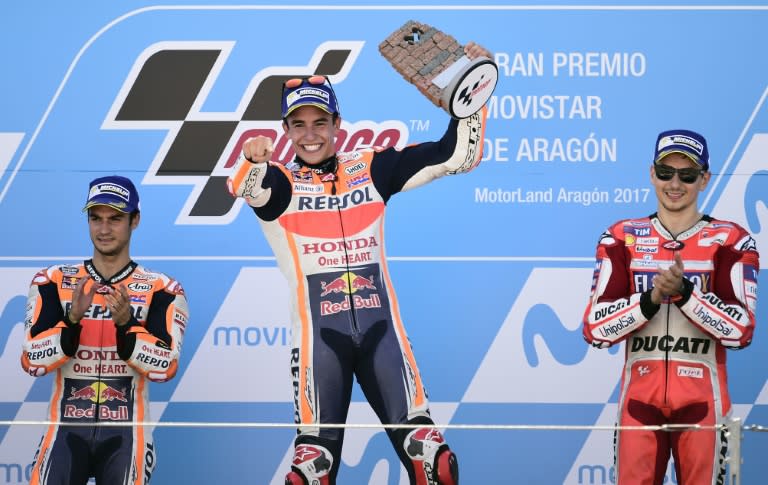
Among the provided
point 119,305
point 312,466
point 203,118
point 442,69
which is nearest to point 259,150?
point 442,69

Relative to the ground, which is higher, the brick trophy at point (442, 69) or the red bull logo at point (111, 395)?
the brick trophy at point (442, 69)

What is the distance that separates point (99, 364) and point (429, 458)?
1203 mm

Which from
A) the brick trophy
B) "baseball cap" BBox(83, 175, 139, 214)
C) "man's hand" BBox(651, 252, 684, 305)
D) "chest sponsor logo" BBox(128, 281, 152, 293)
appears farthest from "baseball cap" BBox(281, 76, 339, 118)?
"man's hand" BBox(651, 252, 684, 305)

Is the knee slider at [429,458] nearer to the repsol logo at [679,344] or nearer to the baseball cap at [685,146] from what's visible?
the repsol logo at [679,344]

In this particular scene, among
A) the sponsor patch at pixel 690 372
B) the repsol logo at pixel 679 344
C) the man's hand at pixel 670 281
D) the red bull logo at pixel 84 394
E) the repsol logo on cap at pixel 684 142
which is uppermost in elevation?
the repsol logo on cap at pixel 684 142

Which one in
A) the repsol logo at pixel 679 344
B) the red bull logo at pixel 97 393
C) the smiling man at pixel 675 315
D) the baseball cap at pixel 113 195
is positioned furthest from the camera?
the baseball cap at pixel 113 195

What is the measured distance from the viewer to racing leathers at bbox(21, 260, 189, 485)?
13.2ft

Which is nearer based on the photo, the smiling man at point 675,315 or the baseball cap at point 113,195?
the smiling man at point 675,315

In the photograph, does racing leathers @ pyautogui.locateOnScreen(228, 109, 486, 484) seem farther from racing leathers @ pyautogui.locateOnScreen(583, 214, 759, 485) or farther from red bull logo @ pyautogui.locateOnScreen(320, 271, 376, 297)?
racing leathers @ pyautogui.locateOnScreen(583, 214, 759, 485)

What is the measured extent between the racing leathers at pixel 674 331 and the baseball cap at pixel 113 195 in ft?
5.17

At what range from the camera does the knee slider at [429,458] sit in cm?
365

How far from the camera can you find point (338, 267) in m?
3.91

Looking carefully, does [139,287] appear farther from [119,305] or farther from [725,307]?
[725,307]

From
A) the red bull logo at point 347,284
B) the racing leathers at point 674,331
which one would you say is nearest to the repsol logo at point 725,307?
the racing leathers at point 674,331
